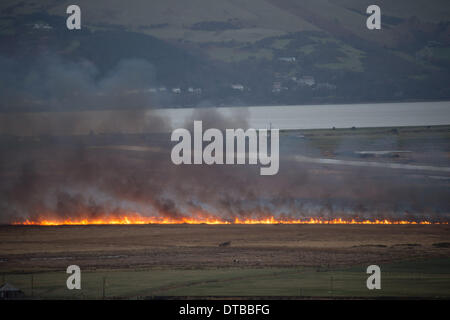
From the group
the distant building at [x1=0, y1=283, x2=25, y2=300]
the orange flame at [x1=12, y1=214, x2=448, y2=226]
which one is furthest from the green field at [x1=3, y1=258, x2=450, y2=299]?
the orange flame at [x1=12, y1=214, x2=448, y2=226]

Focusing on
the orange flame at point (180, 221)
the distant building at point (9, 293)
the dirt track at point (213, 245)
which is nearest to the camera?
the distant building at point (9, 293)

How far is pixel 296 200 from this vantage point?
334 feet

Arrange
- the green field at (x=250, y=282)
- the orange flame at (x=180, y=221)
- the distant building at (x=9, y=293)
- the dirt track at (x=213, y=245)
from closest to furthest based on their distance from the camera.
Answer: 1. the distant building at (x=9, y=293)
2. the green field at (x=250, y=282)
3. the dirt track at (x=213, y=245)
4. the orange flame at (x=180, y=221)

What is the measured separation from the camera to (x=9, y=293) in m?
57.3

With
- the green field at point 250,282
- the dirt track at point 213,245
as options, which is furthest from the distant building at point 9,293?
the dirt track at point 213,245

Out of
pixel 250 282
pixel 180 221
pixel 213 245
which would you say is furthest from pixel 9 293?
pixel 180 221

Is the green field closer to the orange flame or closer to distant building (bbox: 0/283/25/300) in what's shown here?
distant building (bbox: 0/283/25/300)

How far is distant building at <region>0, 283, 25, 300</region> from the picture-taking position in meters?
57.1

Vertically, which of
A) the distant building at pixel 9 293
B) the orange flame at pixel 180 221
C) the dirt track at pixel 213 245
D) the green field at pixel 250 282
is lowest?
the distant building at pixel 9 293

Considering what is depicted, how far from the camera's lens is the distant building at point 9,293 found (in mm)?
57094

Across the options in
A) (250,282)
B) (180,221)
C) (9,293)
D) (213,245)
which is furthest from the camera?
(180,221)

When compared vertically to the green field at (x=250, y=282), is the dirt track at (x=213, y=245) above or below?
above

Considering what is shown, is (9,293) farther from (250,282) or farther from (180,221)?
(180,221)

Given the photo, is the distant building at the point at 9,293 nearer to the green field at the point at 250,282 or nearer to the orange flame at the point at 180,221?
the green field at the point at 250,282
